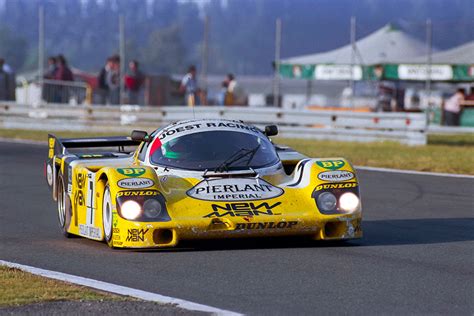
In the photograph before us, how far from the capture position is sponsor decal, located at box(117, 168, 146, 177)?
9.12 metres

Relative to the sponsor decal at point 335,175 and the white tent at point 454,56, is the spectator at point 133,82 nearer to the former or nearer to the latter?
the white tent at point 454,56

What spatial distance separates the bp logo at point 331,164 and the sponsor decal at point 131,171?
5.07ft

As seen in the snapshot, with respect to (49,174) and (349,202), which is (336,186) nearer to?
(349,202)

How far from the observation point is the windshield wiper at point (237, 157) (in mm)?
9500

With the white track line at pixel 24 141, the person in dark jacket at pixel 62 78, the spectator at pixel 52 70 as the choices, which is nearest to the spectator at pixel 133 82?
the person in dark jacket at pixel 62 78

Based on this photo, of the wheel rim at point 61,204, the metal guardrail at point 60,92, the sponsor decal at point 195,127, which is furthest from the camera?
the metal guardrail at point 60,92

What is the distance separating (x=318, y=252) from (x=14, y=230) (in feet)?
10.6

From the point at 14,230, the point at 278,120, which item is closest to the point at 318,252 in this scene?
the point at 14,230

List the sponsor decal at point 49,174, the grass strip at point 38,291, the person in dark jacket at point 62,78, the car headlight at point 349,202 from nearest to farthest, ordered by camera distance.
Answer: the grass strip at point 38,291 < the car headlight at point 349,202 < the sponsor decal at point 49,174 < the person in dark jacket at point 62,78

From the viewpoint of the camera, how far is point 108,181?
916 centimetres

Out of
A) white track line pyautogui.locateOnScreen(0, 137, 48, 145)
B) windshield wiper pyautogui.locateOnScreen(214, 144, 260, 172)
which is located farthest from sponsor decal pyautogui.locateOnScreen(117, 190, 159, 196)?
white track line pyautogui.locateOnScreen(0, 137, 48, 145)

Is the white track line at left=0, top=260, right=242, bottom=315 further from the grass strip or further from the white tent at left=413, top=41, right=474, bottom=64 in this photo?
the white tent at left=413, top=41, right=474, bottom=64

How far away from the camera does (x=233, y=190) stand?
908 centimetres

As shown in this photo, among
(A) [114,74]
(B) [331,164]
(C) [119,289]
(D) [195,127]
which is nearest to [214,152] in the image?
(D) [195,127]
